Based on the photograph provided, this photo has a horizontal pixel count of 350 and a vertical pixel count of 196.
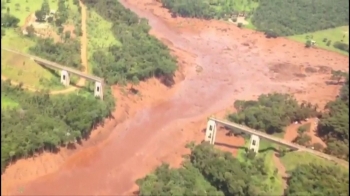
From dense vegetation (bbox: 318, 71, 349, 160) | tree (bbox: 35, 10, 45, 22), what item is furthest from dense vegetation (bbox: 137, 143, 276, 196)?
tree (bbox: 35, 10, 45, 22)

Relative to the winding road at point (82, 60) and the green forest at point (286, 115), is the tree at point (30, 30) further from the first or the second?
the green forest at point (286, 115)

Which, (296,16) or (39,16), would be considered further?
(296,16)

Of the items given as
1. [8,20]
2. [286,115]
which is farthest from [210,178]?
[8,20]

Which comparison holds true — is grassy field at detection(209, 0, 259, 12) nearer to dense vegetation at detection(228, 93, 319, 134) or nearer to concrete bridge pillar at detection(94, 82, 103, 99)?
dense vegetation at detection(228, 93, 319, 134)

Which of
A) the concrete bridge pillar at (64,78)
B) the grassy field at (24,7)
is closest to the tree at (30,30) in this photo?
the grassy field at (24,7)

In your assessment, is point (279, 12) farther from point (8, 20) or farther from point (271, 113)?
point (8, 20)

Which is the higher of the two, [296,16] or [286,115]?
[296,16]

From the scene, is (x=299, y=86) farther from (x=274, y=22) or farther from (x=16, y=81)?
(x=16, y=81)
